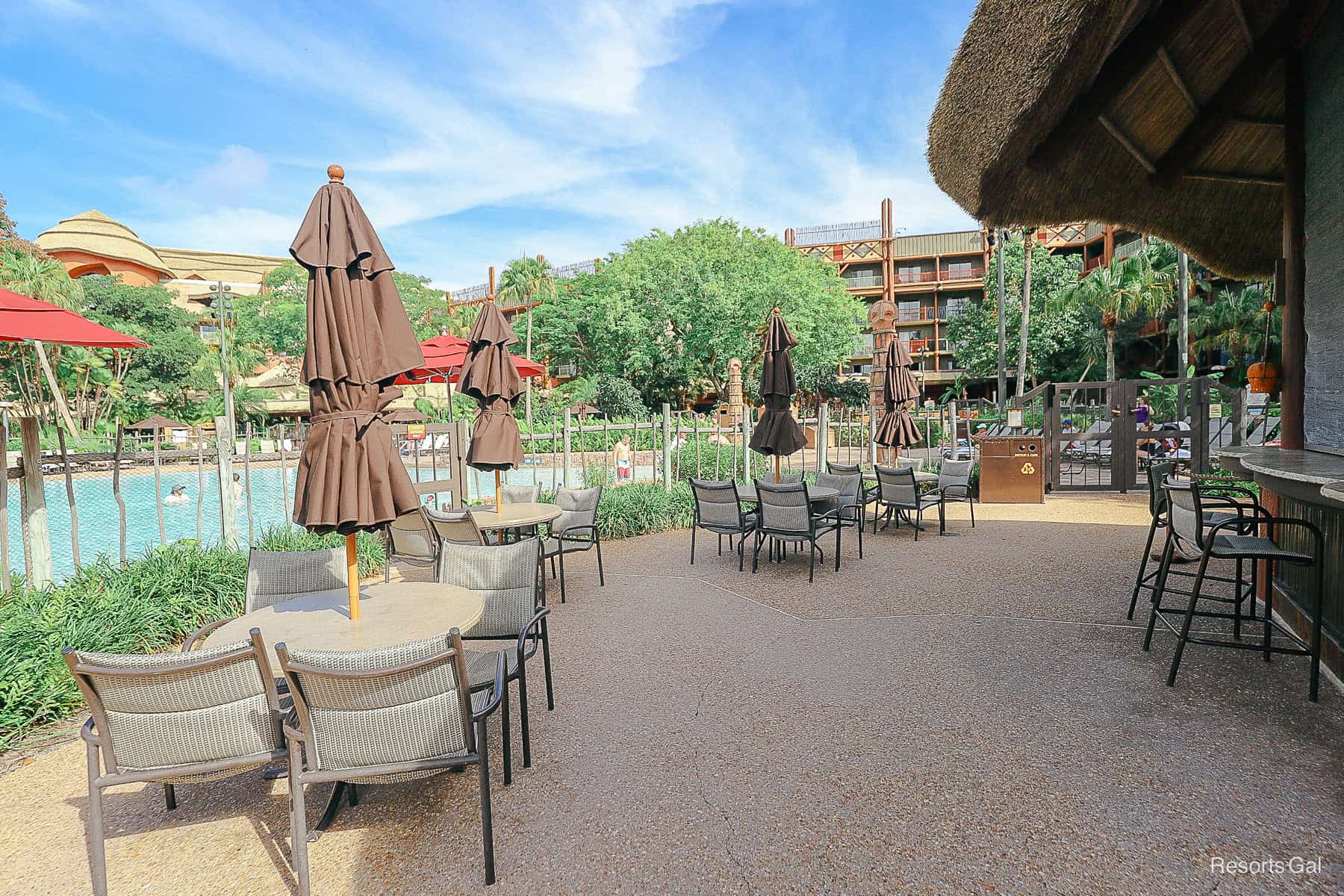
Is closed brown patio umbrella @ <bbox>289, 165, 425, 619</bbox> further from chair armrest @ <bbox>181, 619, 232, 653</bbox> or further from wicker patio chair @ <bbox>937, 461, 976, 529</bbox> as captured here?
wicker patio chair @ <bbox>937, 461, 976, 529</bbox>

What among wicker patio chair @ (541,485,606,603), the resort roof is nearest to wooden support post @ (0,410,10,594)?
wicker patio chair @ (541,485,606,603)

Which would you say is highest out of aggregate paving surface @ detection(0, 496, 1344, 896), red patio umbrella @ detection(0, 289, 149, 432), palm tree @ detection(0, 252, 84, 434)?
palm tree @ detection(0, 252, 84, 434)

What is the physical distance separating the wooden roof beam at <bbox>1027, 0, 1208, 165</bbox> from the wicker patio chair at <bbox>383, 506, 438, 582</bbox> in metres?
5.48

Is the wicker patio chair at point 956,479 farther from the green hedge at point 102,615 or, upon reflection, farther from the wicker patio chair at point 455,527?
the green hedge at point 102,615

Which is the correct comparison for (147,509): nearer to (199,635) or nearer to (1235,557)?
(199,635)

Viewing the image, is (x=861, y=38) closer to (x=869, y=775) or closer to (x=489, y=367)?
(x=489, y=367)

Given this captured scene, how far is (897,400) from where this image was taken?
9.77 m

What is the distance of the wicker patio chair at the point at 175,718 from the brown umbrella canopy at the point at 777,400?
5.96 metres

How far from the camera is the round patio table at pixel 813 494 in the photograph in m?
6.52

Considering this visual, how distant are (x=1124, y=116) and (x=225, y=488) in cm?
805

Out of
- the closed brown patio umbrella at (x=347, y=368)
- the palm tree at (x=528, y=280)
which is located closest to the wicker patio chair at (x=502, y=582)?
the closed brown patio umbrella at (x=347, y=368)

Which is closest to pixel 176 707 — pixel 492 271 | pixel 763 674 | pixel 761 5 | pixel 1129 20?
pixel 763 674

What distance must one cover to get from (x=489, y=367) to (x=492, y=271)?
164 ft

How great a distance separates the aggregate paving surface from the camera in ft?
7.36
